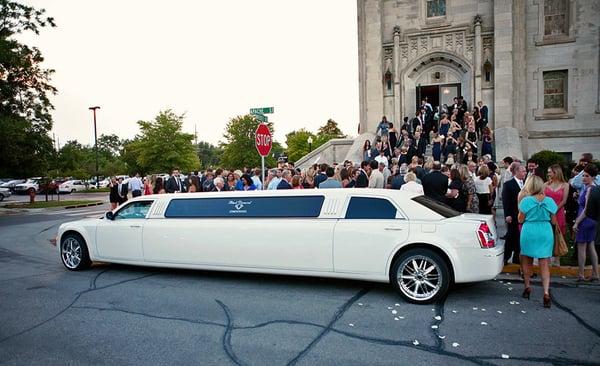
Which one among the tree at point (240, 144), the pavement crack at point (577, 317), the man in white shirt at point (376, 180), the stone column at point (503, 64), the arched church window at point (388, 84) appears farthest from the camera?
the tree at point (240, 144)

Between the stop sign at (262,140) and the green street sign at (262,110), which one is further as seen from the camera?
the green street sign at (262,110)

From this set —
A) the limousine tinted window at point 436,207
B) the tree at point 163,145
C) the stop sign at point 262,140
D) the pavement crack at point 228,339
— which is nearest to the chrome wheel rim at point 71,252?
the pavement crack at point 228,339

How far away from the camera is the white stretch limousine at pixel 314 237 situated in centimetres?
585

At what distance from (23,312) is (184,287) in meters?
2.14

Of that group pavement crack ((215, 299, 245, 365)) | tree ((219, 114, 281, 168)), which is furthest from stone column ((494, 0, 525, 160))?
tree ((219, 114, 281, 168))

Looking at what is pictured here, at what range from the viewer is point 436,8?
907 inches

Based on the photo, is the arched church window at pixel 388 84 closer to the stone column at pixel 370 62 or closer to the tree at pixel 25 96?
the stone column at pixel 370 62

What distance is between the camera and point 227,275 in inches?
304

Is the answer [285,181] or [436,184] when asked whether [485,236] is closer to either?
[436,184]

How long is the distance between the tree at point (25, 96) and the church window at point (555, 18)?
87.9ft

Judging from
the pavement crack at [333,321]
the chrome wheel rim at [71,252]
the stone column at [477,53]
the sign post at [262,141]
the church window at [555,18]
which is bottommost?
the pavement crack at [333,321]

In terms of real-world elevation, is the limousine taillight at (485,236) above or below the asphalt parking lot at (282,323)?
above

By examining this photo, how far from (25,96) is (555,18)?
29.0 metres

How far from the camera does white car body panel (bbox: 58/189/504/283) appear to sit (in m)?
5.83
